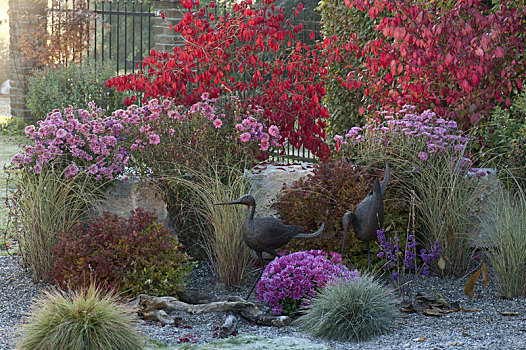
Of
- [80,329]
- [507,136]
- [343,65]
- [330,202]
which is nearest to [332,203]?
[330,202]

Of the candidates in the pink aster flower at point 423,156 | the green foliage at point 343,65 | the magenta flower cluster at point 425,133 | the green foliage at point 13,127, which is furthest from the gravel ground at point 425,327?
the green foliage at point 13,127

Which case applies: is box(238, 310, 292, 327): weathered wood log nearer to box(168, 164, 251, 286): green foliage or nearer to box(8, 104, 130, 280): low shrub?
box(168, 164, 251, 286): green foliage

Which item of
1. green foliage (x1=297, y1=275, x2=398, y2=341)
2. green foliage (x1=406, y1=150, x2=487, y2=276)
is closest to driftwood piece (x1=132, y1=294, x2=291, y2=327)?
green foliage (x1=297, y1=275, x2=398, y2=341)

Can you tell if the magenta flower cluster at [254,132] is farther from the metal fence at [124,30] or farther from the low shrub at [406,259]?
the metal fence at [124,30]

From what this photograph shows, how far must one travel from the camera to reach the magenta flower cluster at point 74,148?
186 inches

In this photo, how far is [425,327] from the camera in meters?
3.54

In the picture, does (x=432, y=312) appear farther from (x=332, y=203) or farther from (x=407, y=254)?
(x=332, y=203)

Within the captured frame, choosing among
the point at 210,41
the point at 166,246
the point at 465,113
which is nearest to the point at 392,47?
the point at 465,113

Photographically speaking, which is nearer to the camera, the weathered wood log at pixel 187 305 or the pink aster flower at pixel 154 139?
the weathered wood log at pixel 187 305

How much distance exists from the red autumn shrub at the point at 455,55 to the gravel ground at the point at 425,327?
2070mm

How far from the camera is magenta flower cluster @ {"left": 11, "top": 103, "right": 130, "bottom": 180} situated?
4.73 metres

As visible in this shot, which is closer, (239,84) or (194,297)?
(194,297)

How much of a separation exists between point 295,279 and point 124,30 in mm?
20569

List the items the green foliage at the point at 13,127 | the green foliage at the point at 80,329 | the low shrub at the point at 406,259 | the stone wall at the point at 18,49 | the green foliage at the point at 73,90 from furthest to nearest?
the stone wall at the point at 18,49
the green foliage at the point at 13,127
the green foliage at the point at 73,90
the low shrub at the point at 406,259
the green foliage at the point at 80,329
